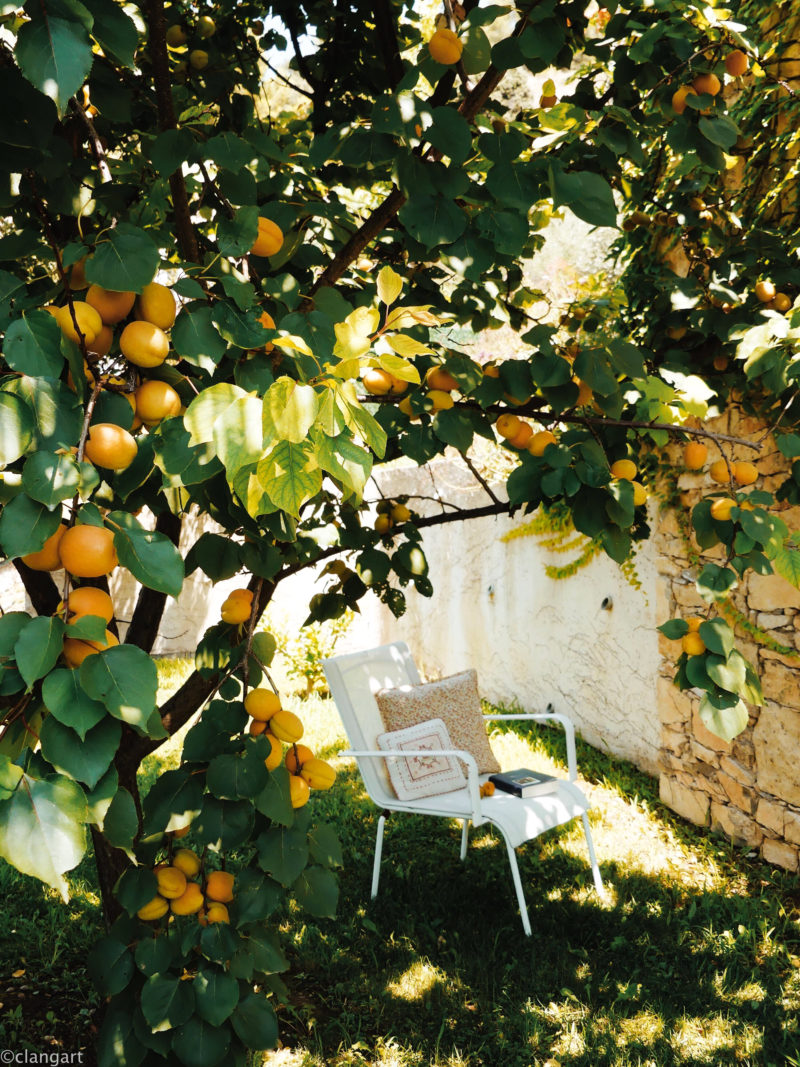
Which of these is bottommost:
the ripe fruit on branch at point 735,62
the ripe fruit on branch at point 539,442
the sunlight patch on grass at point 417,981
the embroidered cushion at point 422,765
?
the sunlight patch on grass at point 417,981

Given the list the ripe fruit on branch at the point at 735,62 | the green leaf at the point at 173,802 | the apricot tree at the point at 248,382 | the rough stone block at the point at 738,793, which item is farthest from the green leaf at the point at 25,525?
the rough stone block at the point at 738,793

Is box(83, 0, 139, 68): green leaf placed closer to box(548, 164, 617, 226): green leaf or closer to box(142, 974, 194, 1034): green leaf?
box(548, 164, 617, 226): green leaf

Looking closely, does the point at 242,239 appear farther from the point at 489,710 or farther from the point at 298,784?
the point at 489,710

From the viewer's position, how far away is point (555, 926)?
262 centimetres

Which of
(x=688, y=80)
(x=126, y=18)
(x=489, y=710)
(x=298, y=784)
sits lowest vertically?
(x=489, y=710)

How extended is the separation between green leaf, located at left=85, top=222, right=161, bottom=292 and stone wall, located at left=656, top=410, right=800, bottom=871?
232 cm

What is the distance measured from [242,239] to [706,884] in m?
2.76

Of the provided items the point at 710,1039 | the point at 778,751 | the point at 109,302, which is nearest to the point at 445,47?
the point at 109,302

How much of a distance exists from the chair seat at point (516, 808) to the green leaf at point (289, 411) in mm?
2274

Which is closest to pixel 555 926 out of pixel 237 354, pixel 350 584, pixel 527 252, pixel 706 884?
pixel 706 884

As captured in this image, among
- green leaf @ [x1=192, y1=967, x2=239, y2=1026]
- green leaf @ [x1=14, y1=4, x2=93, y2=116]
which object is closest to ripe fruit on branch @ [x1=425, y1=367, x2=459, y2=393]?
green leaf @ [x1=14, y1=4, x2=93, y2=116]

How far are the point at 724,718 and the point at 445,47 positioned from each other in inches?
43.6

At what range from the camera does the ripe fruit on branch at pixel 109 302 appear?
86cm

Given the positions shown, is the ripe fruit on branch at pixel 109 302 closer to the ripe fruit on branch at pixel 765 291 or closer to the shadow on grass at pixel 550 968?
the ripe fruit on branch at pixel 765 291
